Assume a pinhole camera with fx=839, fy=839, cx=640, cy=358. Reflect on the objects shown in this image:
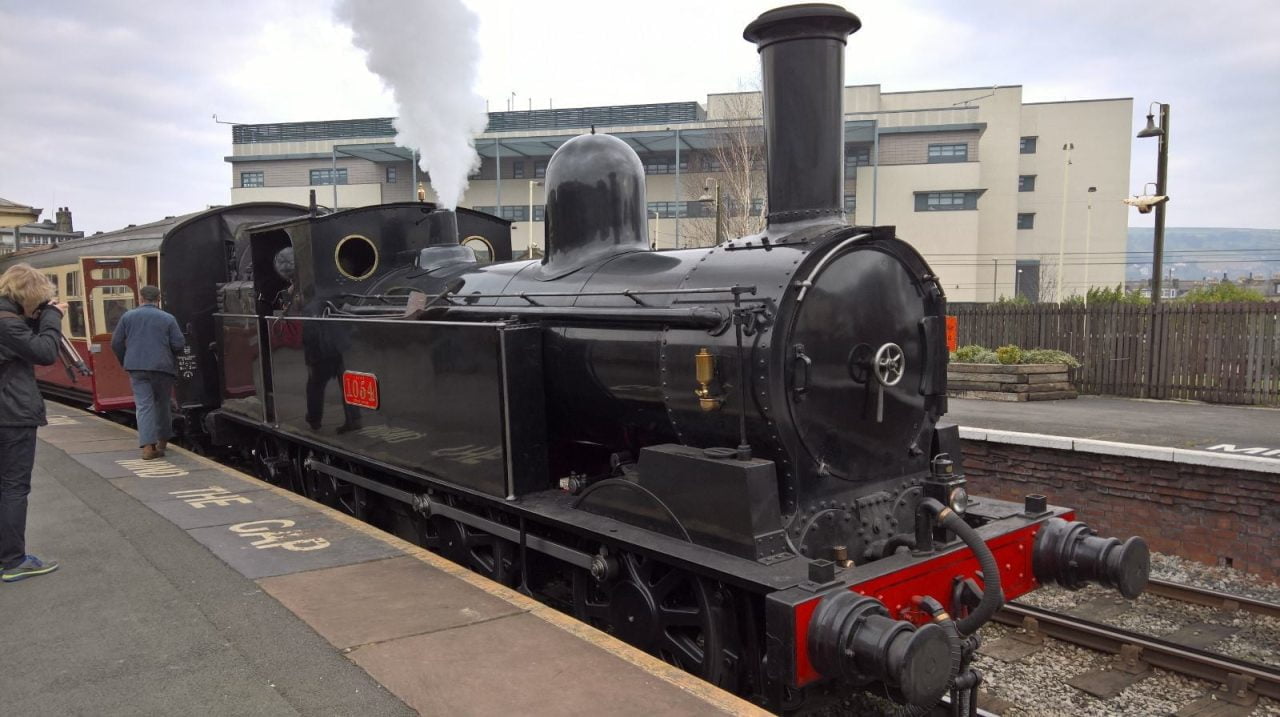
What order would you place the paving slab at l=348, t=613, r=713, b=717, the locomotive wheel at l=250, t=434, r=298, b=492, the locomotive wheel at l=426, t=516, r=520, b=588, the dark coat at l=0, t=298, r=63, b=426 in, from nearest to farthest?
the paving slab at l=348, t=613, r=713, b=717, the dark coat at l=0, t=298, r=63, b=426, the locomotive wheel at l=426, t=516, r=520, b=588, the locomotive wheel at l=250, t=434, r=298, b=492

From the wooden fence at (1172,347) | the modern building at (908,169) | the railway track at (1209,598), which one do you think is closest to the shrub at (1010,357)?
the wooden fence at (1172,347)

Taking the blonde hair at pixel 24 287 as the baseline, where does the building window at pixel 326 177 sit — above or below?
above

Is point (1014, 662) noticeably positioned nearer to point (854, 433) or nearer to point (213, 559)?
point (854, 433)

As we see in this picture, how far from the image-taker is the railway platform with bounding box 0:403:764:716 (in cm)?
314

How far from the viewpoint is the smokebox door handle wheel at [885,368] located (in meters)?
3.92

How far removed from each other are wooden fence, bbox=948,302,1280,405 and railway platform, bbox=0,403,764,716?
11650 mm

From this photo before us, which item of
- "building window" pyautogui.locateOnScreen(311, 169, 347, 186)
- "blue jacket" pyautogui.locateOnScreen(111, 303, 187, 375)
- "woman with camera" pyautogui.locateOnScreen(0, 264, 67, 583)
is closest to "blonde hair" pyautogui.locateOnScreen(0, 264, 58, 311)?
"woman with camera" pyautogui.locateOnScreen(0, 264, 67, 583)

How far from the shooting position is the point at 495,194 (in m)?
37.4

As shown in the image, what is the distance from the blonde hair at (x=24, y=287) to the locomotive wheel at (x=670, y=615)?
3351 millimetres

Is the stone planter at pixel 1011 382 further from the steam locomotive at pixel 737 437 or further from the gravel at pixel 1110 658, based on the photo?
the steam locomotive at pixel 737 437

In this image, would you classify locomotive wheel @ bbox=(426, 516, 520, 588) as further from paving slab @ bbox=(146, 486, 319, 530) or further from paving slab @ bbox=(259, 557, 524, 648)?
paving slab @ bbox=(146, 486, 319, 530)

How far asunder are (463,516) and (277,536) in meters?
1.22

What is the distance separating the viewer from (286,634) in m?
3.70

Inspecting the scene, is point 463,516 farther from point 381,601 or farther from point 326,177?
point 326,177
